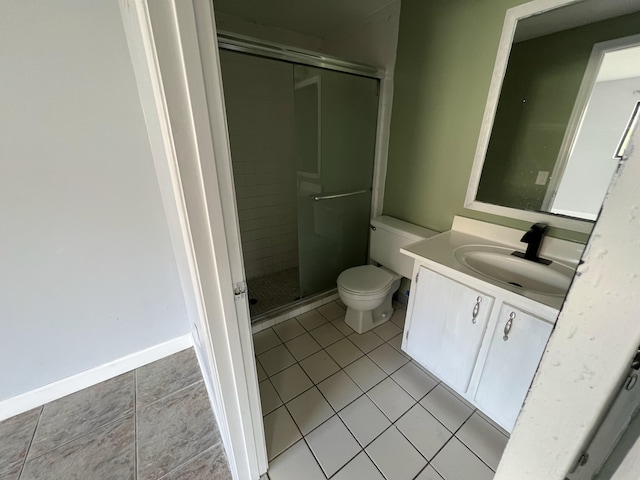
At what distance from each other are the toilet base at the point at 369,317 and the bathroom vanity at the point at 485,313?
0.37 m

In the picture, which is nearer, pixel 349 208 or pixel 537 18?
pixel 537 18

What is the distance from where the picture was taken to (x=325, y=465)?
1.16 meters

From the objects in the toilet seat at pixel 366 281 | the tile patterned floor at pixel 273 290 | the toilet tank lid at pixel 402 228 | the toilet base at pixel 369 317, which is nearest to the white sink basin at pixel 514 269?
the toilet tank lid at pixel 402 228

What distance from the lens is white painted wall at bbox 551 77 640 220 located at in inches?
43.1

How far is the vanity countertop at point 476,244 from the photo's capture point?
107 cm

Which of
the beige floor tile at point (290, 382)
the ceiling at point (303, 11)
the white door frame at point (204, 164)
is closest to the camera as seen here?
the white door frame at point (204, 164)

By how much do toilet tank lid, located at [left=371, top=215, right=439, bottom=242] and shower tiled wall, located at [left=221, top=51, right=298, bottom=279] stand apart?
3.27 feet

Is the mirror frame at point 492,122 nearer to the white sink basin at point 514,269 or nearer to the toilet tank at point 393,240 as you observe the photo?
the white sink basin at point 514,269

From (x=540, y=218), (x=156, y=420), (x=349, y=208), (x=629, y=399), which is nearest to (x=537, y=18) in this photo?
(x=540, y=218)

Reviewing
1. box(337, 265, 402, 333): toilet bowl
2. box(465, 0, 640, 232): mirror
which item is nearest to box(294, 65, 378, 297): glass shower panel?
box(337, 265, 402, 333): toilet bowl

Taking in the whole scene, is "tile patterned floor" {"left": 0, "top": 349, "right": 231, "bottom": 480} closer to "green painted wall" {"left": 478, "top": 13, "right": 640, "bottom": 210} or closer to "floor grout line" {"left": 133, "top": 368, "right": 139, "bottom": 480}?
"floor grout line" {"left": 133, "top": 368, "right": 139, "bottom": 480}

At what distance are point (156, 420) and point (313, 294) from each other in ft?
4.26

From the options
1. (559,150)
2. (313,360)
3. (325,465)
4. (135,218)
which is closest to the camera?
(325,465)

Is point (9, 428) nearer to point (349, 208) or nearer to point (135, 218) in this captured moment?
point (135, 218)
